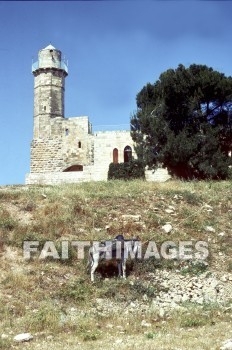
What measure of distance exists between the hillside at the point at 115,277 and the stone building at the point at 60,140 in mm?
16005

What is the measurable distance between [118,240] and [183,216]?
3546mm

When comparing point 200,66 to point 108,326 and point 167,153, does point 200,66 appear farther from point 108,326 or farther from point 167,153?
point 108,326

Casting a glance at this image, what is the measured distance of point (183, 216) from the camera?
13930mm

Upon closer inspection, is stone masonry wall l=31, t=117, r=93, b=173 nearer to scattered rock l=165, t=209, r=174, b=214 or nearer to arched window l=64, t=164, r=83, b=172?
arched window l=64, t=164, r=83, b=172

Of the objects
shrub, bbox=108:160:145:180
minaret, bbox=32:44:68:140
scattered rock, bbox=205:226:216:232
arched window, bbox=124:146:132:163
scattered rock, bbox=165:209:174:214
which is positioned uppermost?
minaret, bbox=32:44:68:140

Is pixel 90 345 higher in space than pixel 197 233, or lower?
lower

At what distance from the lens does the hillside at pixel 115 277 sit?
7.78 meters

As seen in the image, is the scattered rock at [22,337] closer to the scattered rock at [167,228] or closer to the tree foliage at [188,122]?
the scattered rock at [167,228]

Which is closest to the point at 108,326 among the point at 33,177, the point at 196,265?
the point at 196,265

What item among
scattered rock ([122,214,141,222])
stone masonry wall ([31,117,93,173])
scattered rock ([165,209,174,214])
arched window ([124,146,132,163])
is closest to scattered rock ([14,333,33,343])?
scattered rock ([122,214,141,222])

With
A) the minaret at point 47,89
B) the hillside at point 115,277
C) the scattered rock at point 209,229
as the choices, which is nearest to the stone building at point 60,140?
the minaret at point 47,89

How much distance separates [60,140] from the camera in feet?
117

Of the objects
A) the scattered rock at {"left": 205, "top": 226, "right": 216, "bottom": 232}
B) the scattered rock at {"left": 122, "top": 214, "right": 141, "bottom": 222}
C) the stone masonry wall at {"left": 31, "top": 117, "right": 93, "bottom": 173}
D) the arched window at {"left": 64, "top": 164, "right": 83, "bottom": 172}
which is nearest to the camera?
the scattered rock at {"left": 205, "top": 226, "right": 216, "bottom": 232}

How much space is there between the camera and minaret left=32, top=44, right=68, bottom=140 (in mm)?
37062
